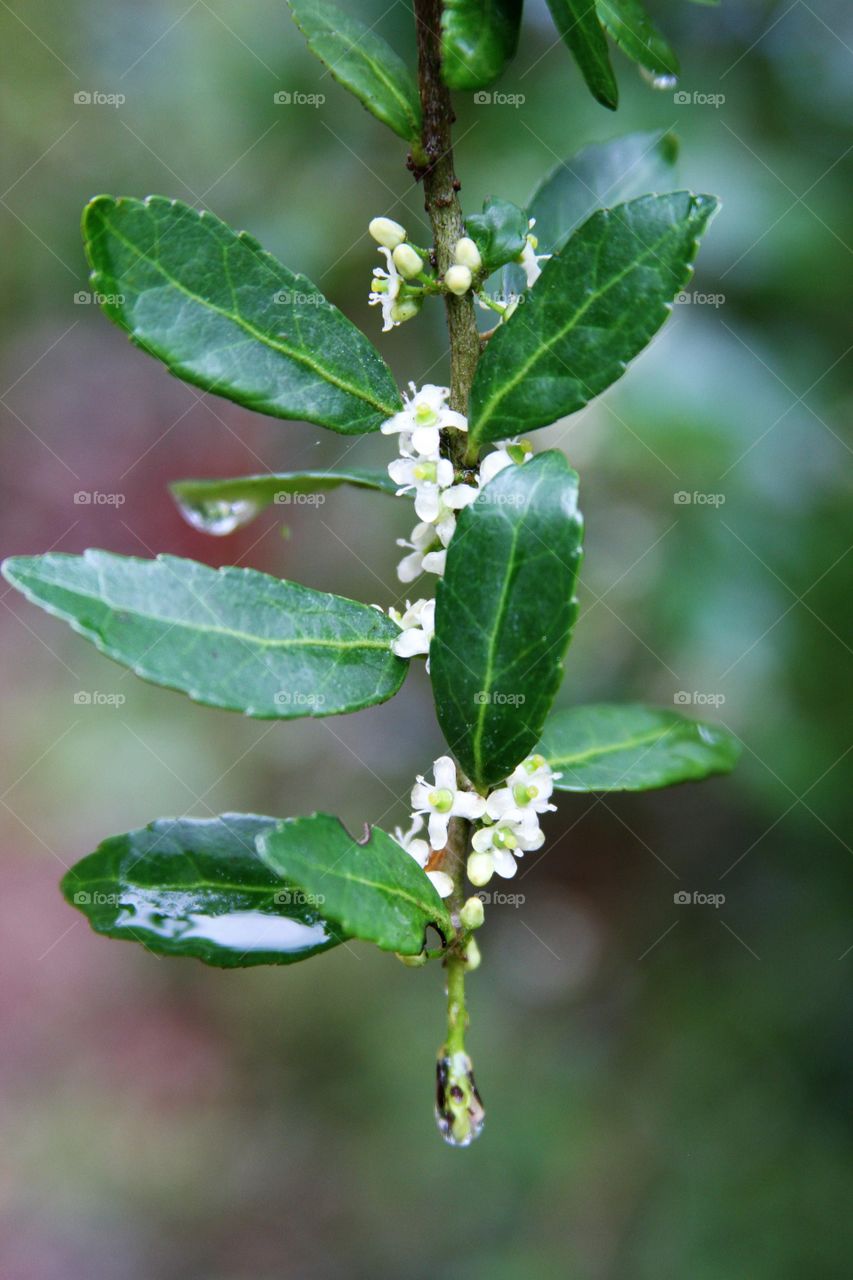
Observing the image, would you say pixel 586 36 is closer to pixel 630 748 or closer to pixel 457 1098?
pixel 630 748

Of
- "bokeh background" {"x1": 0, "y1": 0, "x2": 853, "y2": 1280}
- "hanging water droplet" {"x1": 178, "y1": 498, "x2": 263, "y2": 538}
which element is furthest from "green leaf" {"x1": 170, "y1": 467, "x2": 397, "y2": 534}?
"bokeh background" {"x1": 0, "y1": 0, "x2": 853, "y2": 1280}

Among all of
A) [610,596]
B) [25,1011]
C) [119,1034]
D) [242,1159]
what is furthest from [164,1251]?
[610,596]

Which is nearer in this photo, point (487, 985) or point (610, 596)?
point (610, 596)

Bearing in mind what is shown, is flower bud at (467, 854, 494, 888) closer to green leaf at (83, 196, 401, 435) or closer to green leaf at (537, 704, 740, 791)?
green leaf at (537, 704, 740, 791)

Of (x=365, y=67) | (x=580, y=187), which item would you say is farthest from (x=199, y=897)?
(x=580, y=187)

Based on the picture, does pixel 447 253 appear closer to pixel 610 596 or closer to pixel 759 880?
pixel 610 596
